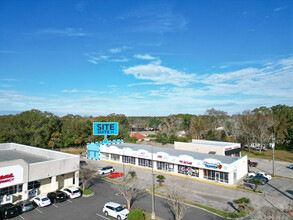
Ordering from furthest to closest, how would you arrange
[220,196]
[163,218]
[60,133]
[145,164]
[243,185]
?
[60,133]
[145,164]
[243,185]
[220,196]
[163,218]

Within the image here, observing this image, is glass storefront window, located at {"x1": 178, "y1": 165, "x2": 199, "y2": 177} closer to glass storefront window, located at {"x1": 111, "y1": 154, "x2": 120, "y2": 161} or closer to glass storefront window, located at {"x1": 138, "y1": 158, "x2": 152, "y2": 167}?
glass storefront window, located at {"x1": 138, "y1": 158, "x2": 152, "y2": 167}

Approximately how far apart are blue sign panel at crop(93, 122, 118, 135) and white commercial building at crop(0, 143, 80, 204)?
22326mm

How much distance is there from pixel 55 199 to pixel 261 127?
66.5 meters

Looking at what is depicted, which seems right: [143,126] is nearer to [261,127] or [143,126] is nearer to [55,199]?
[261,127]

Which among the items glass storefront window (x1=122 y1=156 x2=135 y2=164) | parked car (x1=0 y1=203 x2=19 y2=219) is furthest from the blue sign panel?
parked car (x1=0 y1=203 x2=19 y2=219)

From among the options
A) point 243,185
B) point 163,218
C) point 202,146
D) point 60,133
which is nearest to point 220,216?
point 163,218

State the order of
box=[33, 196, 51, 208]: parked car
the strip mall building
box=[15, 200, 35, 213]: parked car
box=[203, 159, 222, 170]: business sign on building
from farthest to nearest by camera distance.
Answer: the strip mall building → box=[203, 159, 222, 170]: business sign on building → box=[33, 196, 51, 208]: parked car → box=[15, 200, 35, 213]: parked car

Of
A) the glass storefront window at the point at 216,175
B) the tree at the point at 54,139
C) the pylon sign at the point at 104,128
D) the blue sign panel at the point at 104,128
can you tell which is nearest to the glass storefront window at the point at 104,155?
the pylon sign at the point at 104,128

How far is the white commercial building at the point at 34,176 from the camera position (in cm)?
2447

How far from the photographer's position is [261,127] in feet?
224

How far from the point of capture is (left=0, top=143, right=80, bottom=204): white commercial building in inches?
963

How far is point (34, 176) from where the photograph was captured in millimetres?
26609

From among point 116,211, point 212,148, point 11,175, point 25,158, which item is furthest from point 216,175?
point 25,158

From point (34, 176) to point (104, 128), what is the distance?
3146cm
